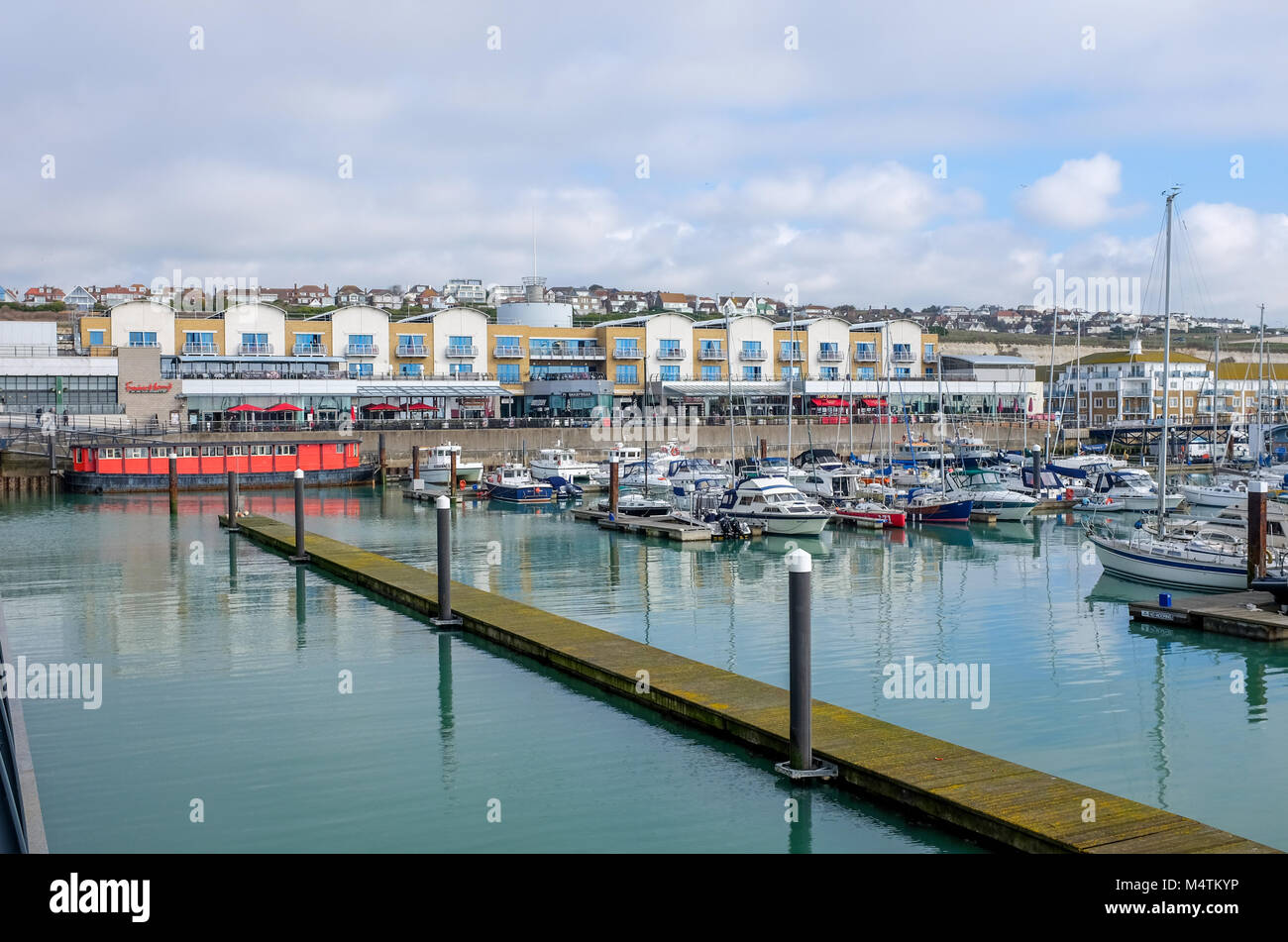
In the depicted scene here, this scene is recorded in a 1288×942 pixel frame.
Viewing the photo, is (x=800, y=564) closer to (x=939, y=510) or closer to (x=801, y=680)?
(x=801, y=680)

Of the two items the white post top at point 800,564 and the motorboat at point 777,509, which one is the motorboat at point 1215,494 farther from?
the white post top at point 800,564

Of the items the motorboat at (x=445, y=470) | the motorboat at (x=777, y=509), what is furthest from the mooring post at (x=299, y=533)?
the motorboat at (x=445, y=470)

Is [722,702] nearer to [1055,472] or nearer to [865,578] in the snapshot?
[865,578]

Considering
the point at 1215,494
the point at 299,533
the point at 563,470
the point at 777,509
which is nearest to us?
the point at 299,533

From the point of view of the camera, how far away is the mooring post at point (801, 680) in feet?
46.6

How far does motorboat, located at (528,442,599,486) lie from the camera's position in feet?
219

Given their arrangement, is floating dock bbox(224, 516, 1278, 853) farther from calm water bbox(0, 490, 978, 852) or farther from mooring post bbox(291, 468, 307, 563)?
mooring post bbox(291, 468, 307, 563)

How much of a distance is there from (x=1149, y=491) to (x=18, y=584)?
45979 mm

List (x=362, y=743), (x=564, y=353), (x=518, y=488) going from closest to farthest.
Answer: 1. (x=362, y=743)
2. (x=518, y=488)
3. (x=564, y=353)

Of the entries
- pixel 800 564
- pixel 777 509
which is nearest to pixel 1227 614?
pixel 800 564

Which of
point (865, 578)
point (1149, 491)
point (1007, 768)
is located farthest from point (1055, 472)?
point (1007, 768)

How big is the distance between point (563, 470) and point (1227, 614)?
4514 cm

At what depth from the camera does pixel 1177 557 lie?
31.2m

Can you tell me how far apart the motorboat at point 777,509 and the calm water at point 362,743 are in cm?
1269
